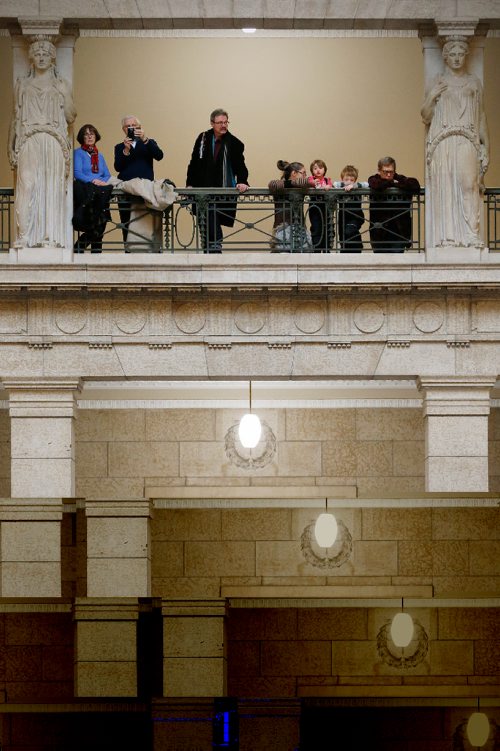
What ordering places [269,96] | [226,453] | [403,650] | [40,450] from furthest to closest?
[269,96] < [226,453] < [40,450] < [403,650]

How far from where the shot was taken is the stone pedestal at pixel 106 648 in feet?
57.6

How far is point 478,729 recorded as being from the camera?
18609 millimetres

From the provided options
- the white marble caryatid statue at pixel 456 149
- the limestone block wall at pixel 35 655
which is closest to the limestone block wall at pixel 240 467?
the white marble caryatid statue at pixel 456 149

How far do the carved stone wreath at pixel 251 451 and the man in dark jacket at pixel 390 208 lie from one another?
3.35 meters

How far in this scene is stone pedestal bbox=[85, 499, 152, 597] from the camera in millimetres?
17953

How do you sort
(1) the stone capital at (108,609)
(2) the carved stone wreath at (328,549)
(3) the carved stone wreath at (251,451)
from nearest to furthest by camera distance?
(1) the stone capital at (108,609) → (2) the carved stone wreath at (328,549) → (3) the carved stone wreath at (251,451)

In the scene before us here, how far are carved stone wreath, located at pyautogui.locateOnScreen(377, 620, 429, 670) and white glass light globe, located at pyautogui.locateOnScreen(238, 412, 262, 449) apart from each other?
354cm

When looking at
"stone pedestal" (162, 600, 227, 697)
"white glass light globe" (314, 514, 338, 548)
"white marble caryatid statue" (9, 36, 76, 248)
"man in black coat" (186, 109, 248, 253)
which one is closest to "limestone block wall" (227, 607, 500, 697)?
"white glass light globe" (314, 514, 338, 548)

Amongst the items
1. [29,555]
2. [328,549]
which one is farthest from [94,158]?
[328,549]

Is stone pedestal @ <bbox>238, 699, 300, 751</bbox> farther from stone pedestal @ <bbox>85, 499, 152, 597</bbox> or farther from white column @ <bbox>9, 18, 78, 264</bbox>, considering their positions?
white column @ <bbox>9, 18, 78, 264</bbox>

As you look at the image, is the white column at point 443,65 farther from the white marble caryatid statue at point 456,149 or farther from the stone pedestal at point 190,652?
the stone pedestal at point 190,652

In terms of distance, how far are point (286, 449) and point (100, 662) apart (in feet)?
18.7

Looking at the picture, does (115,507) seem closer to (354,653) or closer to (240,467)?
(354,653)

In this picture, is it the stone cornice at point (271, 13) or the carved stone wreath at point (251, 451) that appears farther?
the carved stone wreath at point (251, 451)
